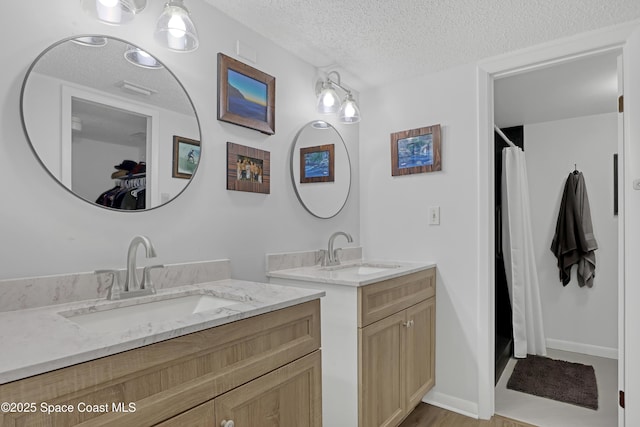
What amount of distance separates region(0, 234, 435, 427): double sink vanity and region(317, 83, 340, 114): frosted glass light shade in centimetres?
87

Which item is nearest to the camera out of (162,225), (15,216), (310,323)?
(15,216)

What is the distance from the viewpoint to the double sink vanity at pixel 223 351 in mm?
718

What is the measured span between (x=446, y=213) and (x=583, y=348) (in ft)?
6.78

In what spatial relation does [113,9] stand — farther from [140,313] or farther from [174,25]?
[140,313]

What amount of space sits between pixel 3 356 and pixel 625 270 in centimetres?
238

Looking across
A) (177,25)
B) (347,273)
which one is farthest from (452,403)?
(177,25)

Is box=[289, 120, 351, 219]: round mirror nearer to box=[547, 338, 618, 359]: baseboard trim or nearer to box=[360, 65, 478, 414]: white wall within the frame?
box=[360, 65, 478, 414]: white wall

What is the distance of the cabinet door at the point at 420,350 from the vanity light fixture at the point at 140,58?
1661 millimetres

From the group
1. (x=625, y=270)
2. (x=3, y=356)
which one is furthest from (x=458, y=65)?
(x=3, y=356)

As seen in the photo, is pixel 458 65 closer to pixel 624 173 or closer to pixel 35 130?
pixel 624 173

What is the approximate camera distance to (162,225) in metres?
1.47

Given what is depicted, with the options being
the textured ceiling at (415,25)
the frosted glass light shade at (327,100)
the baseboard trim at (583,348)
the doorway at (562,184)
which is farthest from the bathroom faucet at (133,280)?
the baseboard trim at (583,348)

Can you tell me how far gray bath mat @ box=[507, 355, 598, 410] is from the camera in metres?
2.38

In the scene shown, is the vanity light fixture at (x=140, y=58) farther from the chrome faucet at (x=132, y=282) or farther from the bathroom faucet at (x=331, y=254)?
the bathroom faucet at (x=331, y=254)
